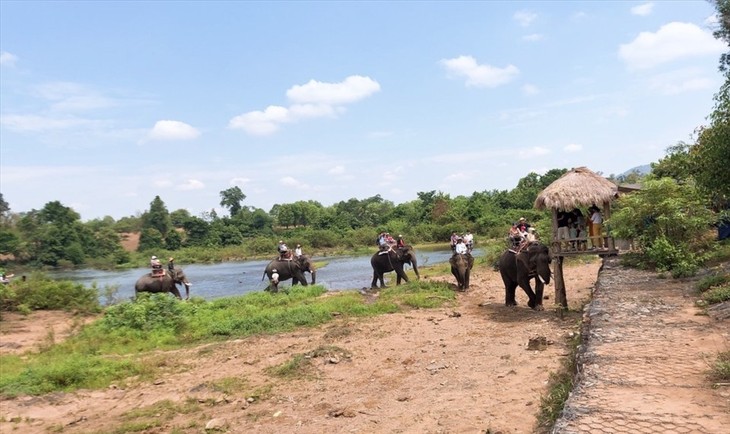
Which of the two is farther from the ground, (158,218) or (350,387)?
(158,218)

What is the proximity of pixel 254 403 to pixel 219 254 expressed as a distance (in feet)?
171

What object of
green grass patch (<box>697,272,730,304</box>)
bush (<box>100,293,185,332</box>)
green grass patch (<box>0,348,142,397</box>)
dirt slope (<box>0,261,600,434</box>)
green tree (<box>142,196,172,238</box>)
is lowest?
dirt slope (<box>0,261,600,434</box>)

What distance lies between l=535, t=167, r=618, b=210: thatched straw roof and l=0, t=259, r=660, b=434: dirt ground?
2.91 metres

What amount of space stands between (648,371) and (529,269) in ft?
23.2

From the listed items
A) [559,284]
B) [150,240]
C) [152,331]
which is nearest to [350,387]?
[559,284]

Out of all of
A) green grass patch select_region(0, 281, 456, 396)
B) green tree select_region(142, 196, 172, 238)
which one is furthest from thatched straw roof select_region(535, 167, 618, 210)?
green tree select_region(142, 196, 172, 238)

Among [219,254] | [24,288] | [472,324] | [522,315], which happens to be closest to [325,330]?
[472,324]

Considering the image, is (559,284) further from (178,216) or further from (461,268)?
(178,216)

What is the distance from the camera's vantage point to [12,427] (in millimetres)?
7246

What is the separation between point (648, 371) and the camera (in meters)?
4.89

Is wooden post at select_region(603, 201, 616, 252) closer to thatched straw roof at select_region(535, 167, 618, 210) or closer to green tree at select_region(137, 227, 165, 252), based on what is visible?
→ thatched straw roof at select_region(535, 167, 618, 210)

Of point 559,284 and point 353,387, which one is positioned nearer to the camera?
point 353,387

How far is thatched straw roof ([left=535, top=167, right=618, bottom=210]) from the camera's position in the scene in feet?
44.5

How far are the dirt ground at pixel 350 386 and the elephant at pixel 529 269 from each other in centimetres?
44
